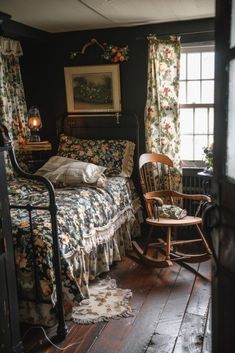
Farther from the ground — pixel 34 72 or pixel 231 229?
pixel 34 72

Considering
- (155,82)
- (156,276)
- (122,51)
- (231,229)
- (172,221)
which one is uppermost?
(122,51)

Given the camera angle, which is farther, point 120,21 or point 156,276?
point 120,21

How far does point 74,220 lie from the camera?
2.78 metres

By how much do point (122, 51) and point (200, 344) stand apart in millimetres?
2935

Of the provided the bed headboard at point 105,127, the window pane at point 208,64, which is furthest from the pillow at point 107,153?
the window pane at point 208,64

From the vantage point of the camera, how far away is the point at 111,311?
8.87 feet

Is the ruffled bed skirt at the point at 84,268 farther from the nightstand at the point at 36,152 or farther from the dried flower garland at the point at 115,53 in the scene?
the dried flower garland at the point at 115,53

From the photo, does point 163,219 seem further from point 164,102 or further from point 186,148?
point 164,102

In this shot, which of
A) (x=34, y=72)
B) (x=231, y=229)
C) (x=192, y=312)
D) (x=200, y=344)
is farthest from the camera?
(x=34, y=72)

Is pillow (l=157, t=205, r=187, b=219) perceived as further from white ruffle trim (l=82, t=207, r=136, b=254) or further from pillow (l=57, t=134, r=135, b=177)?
pillow (l=57, t=134, r=135, b=177)

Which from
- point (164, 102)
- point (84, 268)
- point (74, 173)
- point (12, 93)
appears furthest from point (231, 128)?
point (12, 93)

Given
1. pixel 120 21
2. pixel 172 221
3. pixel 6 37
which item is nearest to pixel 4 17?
pixel 6 37

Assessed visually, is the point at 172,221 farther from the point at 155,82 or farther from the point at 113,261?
the point at 155,82

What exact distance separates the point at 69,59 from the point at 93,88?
43 cm
